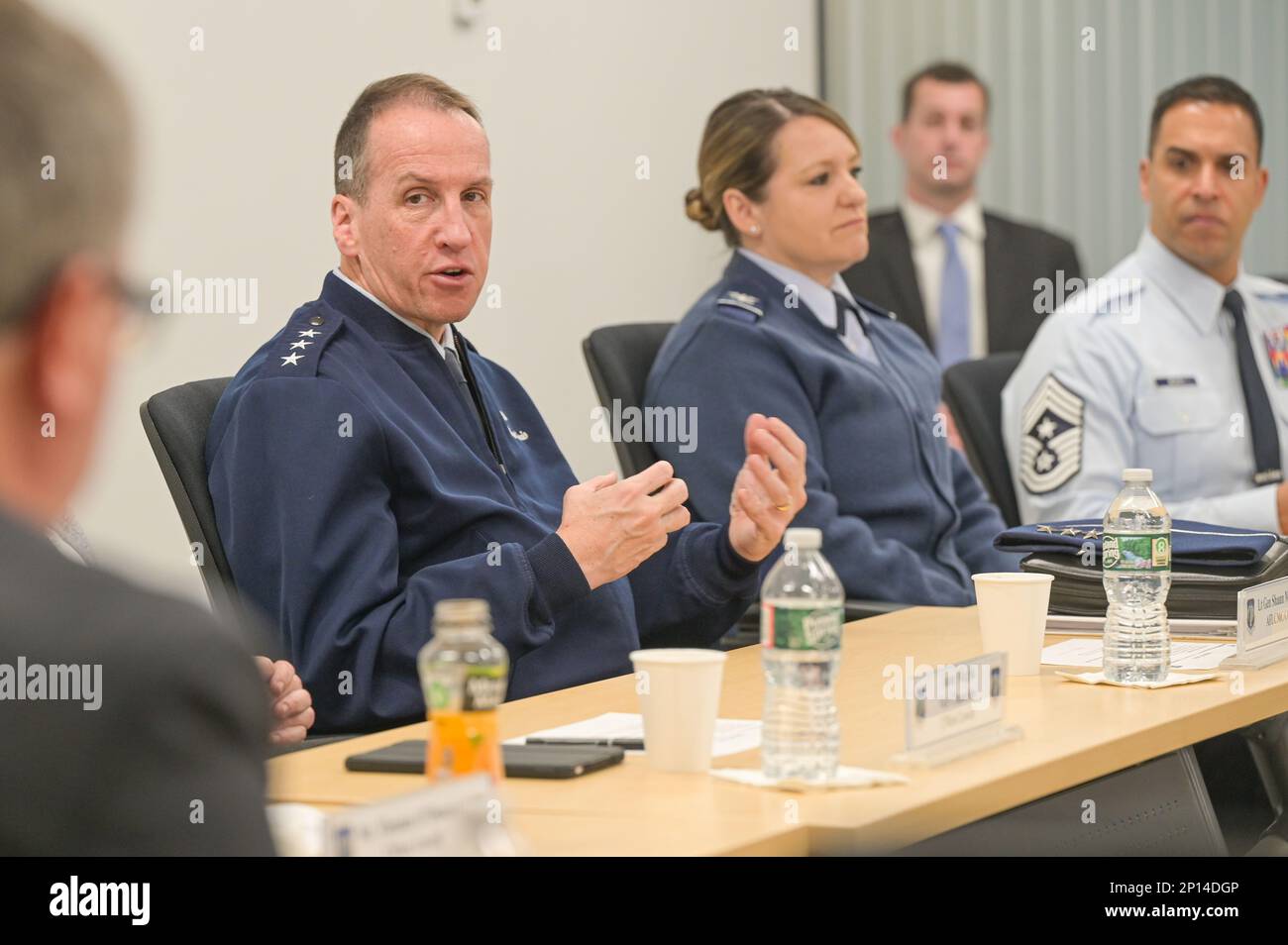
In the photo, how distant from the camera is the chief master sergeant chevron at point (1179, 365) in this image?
296cm

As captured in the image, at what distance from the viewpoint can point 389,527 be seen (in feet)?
6.26

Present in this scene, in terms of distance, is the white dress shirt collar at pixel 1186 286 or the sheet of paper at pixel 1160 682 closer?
the sheet of paper at pixel 1160 682

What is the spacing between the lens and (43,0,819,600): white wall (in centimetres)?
312

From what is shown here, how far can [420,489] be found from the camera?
2.00m

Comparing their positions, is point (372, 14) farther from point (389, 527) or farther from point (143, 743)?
point (143, 743)

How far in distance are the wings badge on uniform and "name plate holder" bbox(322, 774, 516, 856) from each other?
2.13 metres

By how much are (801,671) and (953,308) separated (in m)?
3.56

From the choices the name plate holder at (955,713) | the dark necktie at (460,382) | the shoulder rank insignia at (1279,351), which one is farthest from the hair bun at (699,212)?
the name plate holder at (955,713)

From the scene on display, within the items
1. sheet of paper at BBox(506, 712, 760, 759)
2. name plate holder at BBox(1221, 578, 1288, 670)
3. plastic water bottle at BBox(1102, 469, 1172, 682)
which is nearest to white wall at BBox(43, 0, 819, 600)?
sheet of paper at BBox(506, 712, 760, 759)

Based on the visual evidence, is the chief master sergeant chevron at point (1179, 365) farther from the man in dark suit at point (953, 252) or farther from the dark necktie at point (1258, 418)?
the man in dark suit at point (953, 252)

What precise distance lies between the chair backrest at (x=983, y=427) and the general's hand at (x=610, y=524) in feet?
3.70

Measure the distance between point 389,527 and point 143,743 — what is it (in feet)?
4.22


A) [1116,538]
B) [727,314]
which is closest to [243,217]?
[727,314]

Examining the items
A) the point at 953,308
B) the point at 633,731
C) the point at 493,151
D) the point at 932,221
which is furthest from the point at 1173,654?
the point at 932,221
